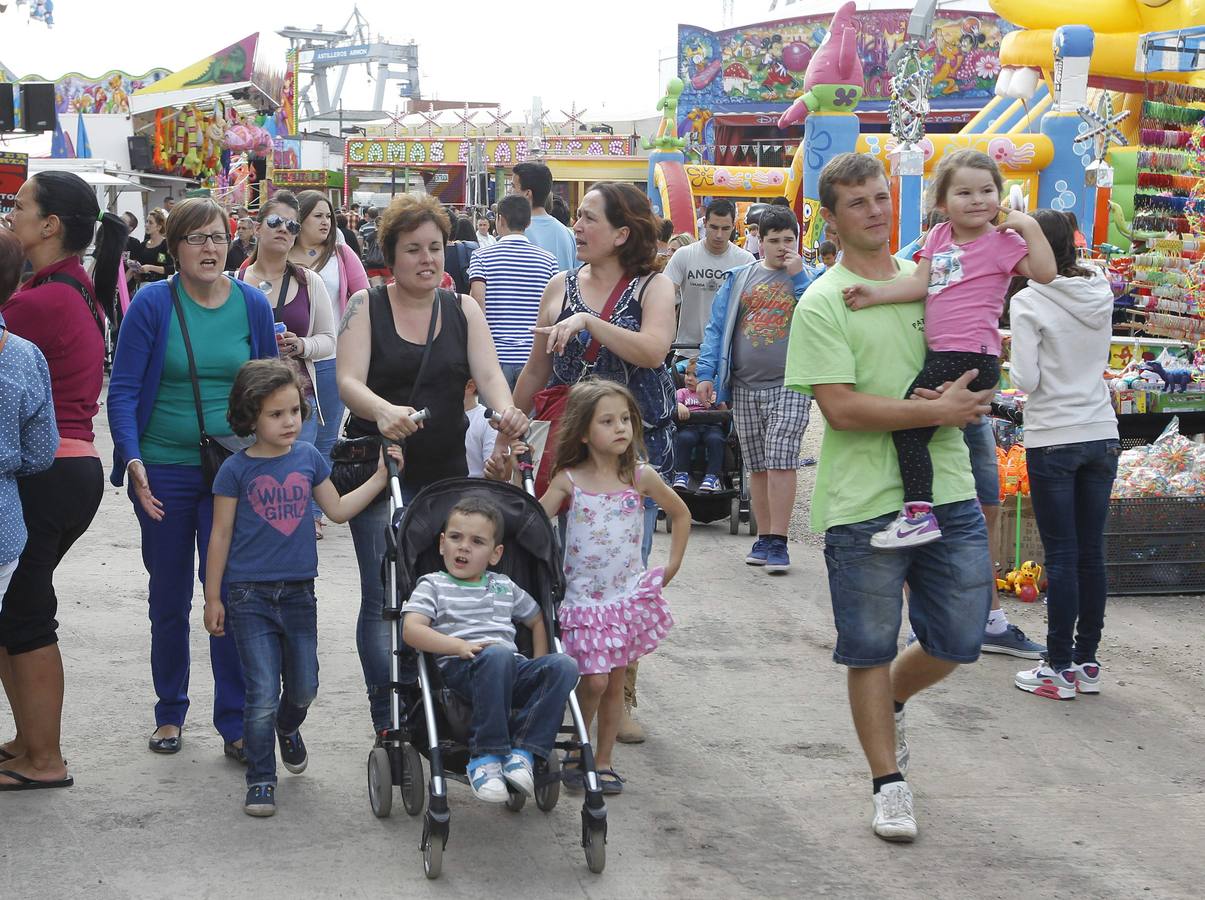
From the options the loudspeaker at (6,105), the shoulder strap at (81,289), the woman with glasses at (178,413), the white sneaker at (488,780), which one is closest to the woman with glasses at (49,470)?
the shoulder strap at (81,289)

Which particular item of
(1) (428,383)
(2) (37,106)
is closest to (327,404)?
(1) (428,383)

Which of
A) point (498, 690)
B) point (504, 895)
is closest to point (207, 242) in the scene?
point (498, 690)

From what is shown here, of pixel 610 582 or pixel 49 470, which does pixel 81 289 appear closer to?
pixel 49 470

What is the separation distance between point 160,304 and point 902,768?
289 cm

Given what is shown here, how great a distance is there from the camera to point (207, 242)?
→ 4.62m

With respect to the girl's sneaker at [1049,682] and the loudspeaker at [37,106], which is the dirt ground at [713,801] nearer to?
the girl's sneaker at [1049,682]

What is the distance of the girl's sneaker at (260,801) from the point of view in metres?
4.22

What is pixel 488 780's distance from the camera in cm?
381

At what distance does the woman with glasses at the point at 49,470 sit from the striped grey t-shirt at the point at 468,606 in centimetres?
123

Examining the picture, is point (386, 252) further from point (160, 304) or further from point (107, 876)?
point (107, 876)

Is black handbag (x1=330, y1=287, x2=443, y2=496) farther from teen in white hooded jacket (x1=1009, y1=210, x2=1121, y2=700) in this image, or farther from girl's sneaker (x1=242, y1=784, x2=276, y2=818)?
teen in white hooded jacket (x1=1009, y1=210, x2=1121, y2=700)

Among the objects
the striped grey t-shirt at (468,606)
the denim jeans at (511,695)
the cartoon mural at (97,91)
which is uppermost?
the cartoon mural at (97,91)

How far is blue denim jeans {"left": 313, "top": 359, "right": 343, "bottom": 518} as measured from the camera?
300 inches

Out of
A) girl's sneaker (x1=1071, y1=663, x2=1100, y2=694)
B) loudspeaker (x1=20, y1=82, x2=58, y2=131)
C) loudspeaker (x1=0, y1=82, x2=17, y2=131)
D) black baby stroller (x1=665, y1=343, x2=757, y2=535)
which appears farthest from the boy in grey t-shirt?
loudspeaker (x1=20, y1=82, x2=58, y2=131)
